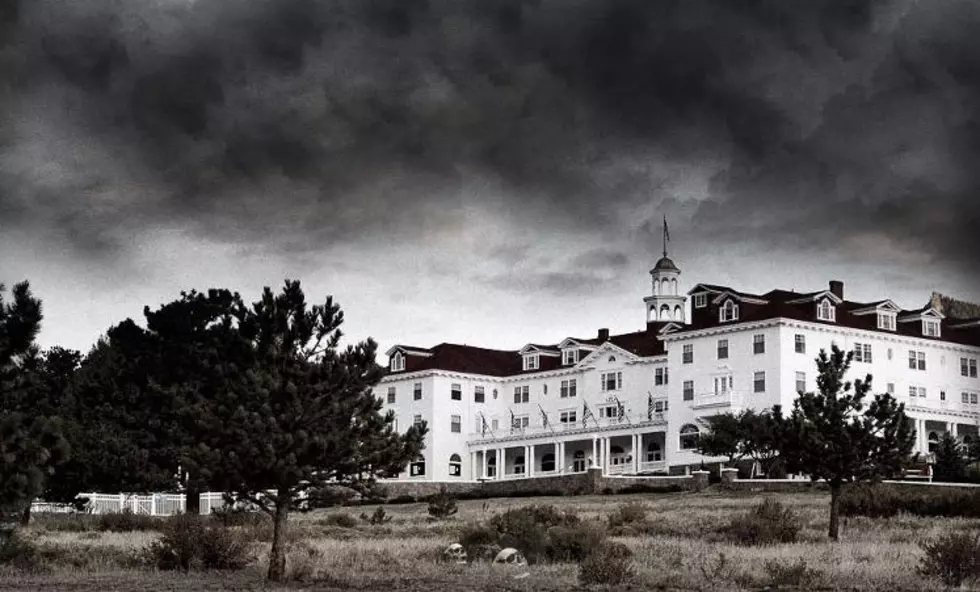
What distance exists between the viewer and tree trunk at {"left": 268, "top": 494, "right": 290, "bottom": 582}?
32.3 meters

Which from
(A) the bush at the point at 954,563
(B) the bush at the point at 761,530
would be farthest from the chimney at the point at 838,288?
(A) the bush at the point at 954,563

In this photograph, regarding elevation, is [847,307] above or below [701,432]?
above

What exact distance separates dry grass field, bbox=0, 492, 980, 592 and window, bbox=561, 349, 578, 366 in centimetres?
5366

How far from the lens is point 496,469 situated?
10981cm

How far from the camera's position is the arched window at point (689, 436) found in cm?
9456

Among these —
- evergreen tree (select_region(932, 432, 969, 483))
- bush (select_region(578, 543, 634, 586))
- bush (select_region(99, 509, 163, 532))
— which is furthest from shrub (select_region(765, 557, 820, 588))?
evergreen tree (select_region(932, 432, 969, 483))

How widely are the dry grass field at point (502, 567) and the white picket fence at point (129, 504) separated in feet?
42.8

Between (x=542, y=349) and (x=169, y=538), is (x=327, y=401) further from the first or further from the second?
(x=542, y=349)

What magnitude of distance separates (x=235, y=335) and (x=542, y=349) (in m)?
80.5

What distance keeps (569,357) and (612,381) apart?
197 inches

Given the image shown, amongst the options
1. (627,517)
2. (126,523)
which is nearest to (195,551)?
(126,523)

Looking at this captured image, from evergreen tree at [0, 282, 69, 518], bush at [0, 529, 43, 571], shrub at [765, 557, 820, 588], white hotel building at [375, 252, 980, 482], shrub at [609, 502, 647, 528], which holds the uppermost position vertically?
white hotel building at [375, 252, 980, 482]

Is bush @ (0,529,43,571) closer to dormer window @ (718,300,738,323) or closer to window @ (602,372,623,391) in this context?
dormer window @ (718,300,738,323)

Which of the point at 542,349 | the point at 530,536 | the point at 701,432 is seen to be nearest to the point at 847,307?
the point at 701,432
